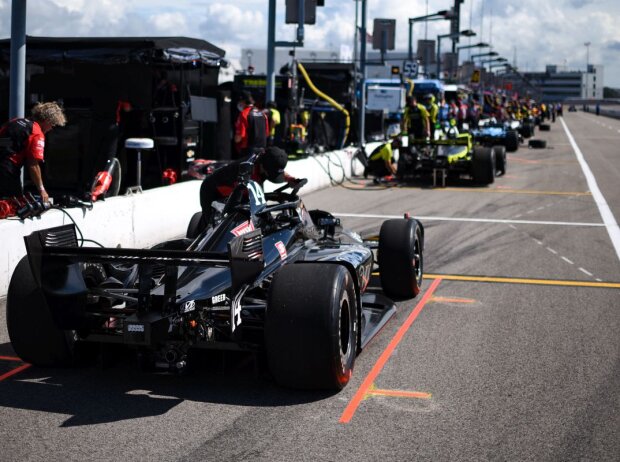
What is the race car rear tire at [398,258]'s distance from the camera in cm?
821

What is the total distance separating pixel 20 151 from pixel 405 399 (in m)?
5.09

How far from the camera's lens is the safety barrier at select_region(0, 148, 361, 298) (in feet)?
28.3

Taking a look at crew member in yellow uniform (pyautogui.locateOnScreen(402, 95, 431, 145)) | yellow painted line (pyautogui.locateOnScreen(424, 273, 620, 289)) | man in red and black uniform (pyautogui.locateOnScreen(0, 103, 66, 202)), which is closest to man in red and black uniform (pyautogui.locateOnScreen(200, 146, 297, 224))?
man in red and black uniform (pyautogui.locateOnScreen(0, 103, 66, 202))

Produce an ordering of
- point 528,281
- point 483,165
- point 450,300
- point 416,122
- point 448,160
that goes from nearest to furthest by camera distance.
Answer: point 450,300, point 528,281, point 483,165, point 448,160, point 416,122

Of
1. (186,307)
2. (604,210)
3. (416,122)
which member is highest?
(416,122)

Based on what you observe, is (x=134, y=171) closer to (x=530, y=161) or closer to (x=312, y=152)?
(x=312, y=152)

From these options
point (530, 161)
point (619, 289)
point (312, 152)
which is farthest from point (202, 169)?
point (530, 161)

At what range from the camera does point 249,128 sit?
52.2 ft

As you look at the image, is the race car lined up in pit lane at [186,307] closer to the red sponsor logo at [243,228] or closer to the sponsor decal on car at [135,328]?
the sponsor decal on car at [135,328]

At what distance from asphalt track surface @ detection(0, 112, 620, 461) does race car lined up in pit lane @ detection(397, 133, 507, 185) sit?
1069cm

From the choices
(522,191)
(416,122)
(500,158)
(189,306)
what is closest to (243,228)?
(189,306)

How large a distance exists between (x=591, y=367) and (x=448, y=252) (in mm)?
5212

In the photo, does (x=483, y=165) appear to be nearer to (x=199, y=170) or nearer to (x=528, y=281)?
(x=199, y=170)

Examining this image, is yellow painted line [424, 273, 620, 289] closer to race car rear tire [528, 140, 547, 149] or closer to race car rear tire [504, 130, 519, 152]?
race car rear tire [504, 130, 519, 152]
